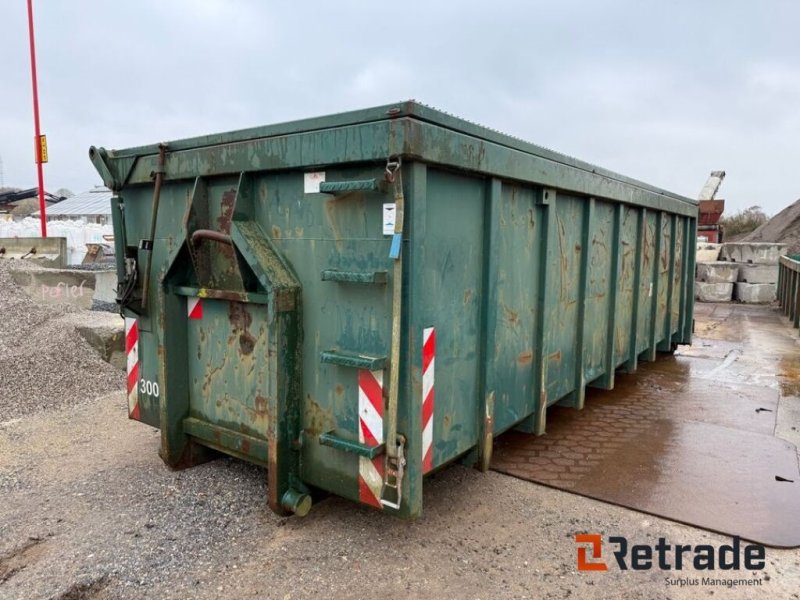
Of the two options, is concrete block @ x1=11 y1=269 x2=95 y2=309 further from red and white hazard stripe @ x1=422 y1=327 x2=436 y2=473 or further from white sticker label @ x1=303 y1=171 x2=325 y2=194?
red and white hazard stripe @ x1=422 y1=327 x2=436 y2=473

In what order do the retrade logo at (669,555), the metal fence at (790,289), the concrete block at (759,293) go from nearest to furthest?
the retrade logo at (669,555) → the metal fence at (790,289) → the concrete block at (759,293)

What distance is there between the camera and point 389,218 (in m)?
2.47

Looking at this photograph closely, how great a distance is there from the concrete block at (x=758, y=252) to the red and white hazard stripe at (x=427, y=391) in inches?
621

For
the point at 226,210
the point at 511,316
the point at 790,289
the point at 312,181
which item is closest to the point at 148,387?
the point at 226,210

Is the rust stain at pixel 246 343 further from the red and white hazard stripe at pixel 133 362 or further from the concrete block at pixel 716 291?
the concrete block at pixel 716 291

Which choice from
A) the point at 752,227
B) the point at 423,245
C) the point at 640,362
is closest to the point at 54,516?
the point at 423,245

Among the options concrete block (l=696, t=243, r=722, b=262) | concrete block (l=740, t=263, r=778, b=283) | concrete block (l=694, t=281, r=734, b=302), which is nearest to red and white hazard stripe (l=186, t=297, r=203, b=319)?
concrete block (l=694, t=281, r=734, b=302)

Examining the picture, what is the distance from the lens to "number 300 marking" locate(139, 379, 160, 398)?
358 centimetres

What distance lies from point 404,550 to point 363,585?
0.34 m

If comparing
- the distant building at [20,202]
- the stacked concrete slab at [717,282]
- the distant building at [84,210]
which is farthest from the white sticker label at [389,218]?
the distant building at [84,210]

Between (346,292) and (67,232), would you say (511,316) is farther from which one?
(67,232)

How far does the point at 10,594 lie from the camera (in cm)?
240

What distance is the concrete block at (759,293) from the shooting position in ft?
48.7

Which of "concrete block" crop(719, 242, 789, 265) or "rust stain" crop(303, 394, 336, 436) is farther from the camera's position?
"concrete block" crop(719, 242, 789, 265)
